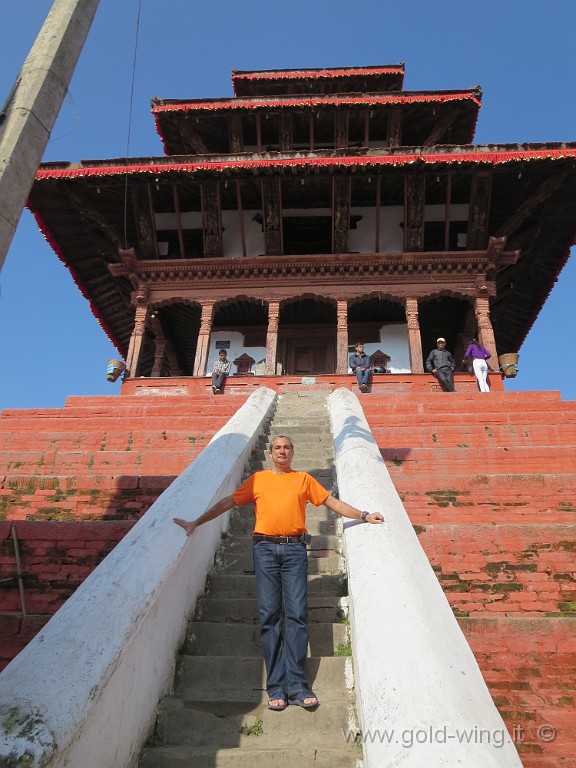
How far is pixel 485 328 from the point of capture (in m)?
13.0

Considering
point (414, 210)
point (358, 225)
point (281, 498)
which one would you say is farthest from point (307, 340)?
point (281, 498)

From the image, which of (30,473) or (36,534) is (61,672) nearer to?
(36,534)

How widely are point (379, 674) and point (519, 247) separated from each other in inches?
561

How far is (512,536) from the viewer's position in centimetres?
436

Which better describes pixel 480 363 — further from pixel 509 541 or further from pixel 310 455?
pixel 509 541

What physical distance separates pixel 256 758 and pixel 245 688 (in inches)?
18.3

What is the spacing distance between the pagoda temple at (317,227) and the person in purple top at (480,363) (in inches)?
50.5

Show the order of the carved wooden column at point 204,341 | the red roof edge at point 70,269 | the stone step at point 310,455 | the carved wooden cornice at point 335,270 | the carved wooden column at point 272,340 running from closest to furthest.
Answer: the stone step at point 310,455 → the carved wooden column at point 272,340 → the carved wooden column at point 204,341 → the carved wooden cornice at point 335,270 → the red roof edge at point 70,269

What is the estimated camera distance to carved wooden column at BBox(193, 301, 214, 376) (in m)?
13.2

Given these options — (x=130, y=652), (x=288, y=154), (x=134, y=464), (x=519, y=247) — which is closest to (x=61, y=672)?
(x=130, y=652)

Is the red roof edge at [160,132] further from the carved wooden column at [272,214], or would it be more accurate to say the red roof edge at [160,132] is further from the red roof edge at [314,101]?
the carved wooden column at [272,214]

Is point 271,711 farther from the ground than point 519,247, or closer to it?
closer to it

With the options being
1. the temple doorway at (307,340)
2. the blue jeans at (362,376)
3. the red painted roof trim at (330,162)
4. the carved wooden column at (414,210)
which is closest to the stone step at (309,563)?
the blue jeans at (362,376)

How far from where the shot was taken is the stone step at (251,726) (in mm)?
2479
